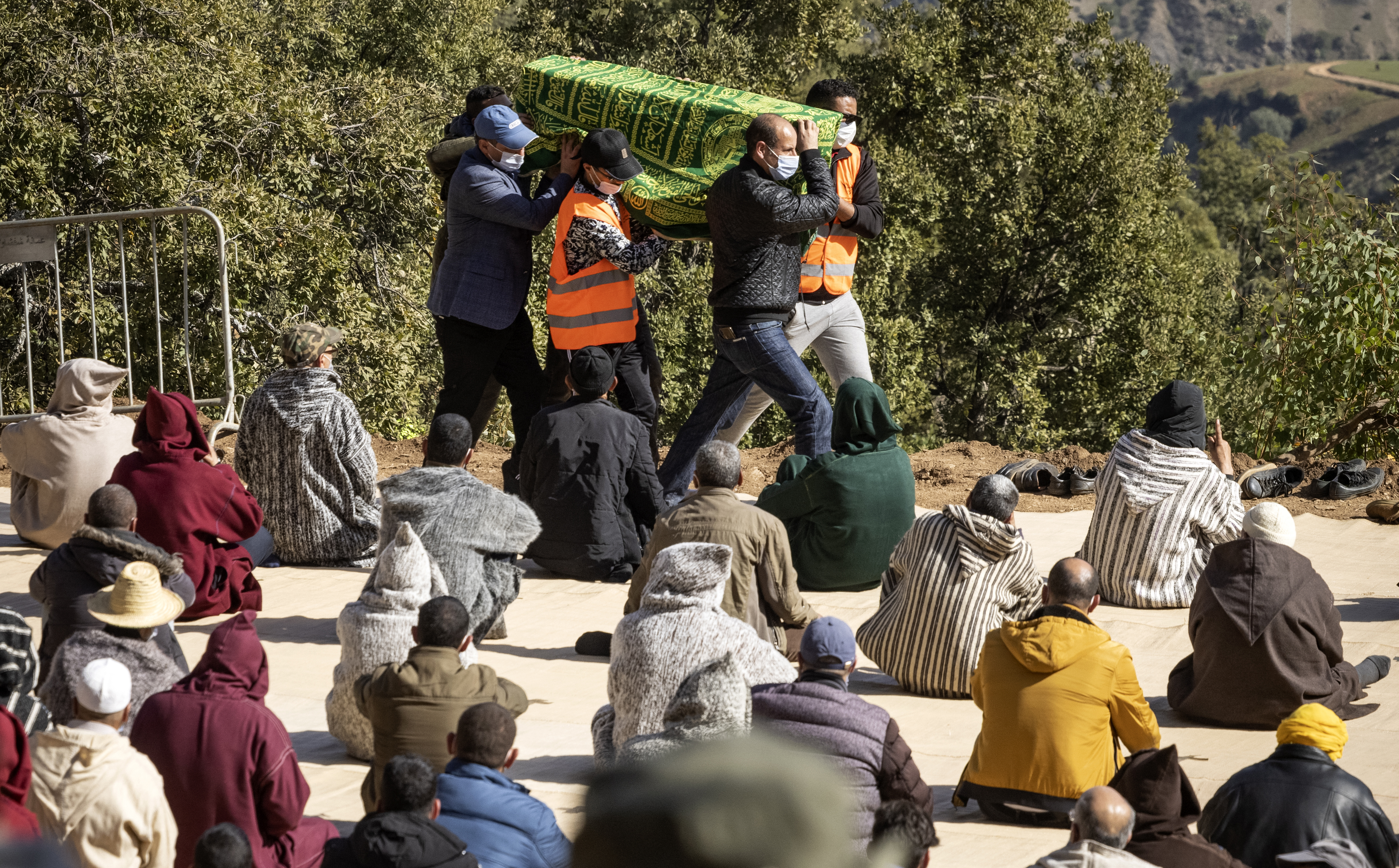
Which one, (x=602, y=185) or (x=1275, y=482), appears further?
(x=1275, y=482)

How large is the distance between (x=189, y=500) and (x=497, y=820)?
3.30 m

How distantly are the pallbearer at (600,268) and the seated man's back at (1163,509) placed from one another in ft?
7.71

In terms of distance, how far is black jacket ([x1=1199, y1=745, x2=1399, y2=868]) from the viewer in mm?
3795

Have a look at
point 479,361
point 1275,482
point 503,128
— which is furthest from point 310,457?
point 1275,482

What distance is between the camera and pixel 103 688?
11.2ft

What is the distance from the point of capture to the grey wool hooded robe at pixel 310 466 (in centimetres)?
721

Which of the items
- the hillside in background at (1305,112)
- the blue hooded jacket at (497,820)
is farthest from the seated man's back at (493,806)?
the hillside in background at (1305,112)

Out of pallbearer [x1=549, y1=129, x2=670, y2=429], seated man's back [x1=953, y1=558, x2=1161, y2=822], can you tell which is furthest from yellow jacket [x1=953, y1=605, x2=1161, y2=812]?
pallbearer [x1=549, y1=129, x2=670, y2=429]

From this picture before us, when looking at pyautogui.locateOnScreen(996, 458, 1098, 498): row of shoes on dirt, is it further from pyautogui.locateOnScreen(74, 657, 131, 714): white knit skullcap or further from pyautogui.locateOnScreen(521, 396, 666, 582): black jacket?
pyautogui.locateOnScreen(74, 657, 131, 714): white knit skullcap

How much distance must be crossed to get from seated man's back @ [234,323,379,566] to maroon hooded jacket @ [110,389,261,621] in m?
0.67

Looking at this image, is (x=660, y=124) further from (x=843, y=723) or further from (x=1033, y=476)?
(x=843, y=723)

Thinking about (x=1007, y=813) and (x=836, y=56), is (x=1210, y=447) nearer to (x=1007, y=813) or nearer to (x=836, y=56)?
(x=1007, y=813)

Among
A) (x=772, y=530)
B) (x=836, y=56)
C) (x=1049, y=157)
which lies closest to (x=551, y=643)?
(x=772, y=530)

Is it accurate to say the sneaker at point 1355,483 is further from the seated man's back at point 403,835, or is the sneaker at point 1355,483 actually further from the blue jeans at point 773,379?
the seated man's back at point 403,835
